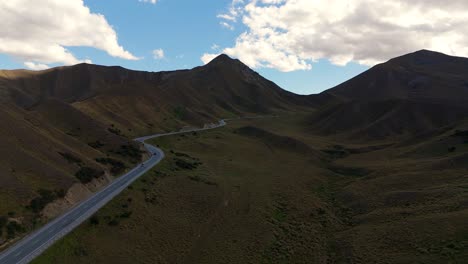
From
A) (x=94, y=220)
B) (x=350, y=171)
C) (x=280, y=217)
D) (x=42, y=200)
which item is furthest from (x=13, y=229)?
(x=350, y=171)

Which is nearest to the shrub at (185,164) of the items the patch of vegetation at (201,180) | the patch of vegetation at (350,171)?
the patch of vegetation at (201,180)

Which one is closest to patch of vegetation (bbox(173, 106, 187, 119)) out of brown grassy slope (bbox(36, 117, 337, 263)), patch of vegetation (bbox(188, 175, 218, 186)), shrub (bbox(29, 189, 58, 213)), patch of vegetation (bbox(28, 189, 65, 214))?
brown grassy slope (bbox(36, 117, 337, 263))

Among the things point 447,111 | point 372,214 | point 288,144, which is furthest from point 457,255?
point 447,111

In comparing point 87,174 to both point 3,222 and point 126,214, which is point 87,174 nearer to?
point 126,214

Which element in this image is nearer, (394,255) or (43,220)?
(394,255)

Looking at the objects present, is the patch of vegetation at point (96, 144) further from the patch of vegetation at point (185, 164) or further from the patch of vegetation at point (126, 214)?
the patch of vegetation at point (126, 214)

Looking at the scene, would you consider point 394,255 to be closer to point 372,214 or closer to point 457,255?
point 457,255
